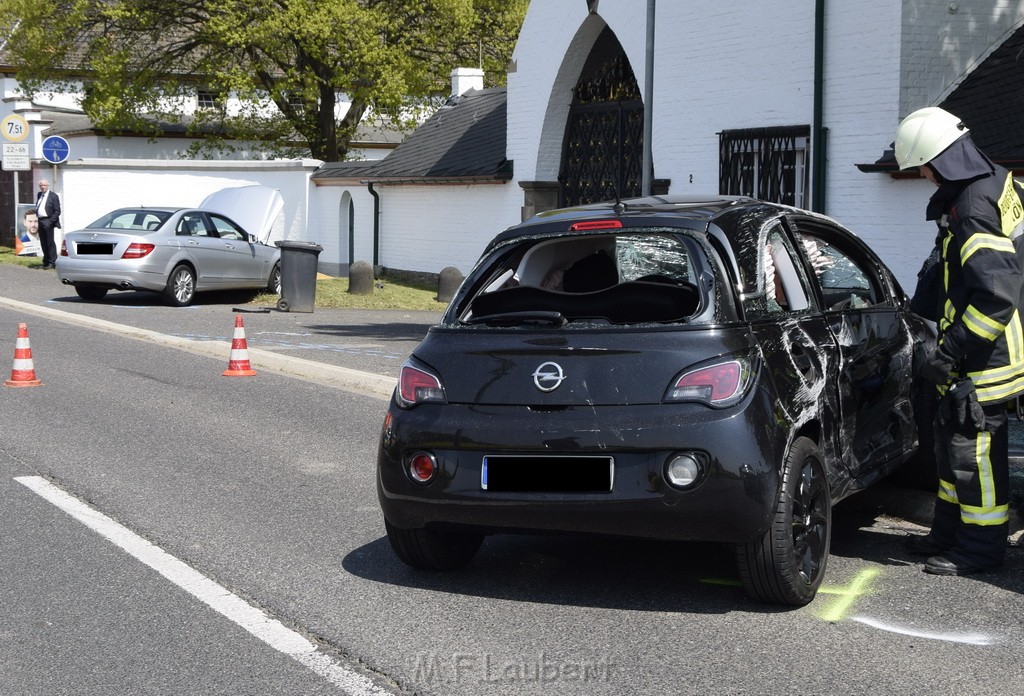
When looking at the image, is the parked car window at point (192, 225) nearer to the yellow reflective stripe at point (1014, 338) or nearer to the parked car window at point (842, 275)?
the parked car window at point (842, 275)

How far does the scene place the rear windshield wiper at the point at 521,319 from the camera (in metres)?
5.63

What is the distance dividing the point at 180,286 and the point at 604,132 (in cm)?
805

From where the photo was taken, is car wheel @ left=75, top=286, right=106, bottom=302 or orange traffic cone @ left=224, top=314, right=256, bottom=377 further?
car wheel @ left=75, top=286, right=106, bottom=302

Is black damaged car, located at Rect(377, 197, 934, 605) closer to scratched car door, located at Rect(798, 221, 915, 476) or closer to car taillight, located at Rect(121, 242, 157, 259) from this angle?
scratched car door, located at Rect(798, 221, 915, 476)

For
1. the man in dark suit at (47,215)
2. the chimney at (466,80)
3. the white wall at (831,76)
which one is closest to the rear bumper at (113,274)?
the white wall at (831,76)

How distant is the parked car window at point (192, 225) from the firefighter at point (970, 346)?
1795 centimetres

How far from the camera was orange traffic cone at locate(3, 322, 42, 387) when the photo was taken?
12.0 m

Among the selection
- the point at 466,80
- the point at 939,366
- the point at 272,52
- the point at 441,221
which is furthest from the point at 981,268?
the point at 272,52

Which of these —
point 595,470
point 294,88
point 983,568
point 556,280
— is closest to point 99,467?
point 556,280

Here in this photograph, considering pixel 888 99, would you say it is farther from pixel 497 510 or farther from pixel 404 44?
pixel 404 44

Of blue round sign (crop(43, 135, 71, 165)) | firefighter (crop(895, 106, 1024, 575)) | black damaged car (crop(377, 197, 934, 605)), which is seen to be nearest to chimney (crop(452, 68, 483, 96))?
blue round sign (crop(43, 135, 71, 165))

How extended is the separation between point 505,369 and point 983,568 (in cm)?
225

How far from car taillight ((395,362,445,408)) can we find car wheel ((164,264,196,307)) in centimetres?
1689

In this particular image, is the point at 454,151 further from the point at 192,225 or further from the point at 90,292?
the point at 90,292
